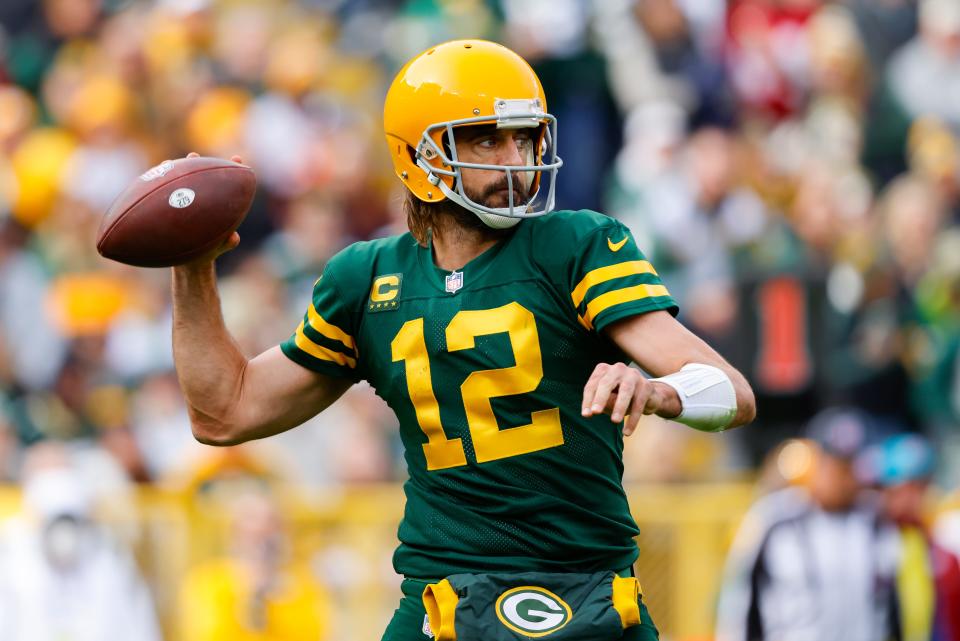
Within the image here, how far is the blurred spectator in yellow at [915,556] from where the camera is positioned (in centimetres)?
765

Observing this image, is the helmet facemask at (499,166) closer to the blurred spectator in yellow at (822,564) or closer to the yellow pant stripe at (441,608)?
the yellow pant stripe at (441,608)

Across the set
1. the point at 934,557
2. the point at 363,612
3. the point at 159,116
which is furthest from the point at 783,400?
the point at 159,116

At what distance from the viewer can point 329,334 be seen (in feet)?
13.3

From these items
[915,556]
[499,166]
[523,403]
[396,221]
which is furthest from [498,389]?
[396,221]

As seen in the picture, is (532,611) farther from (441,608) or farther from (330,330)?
(330,330)

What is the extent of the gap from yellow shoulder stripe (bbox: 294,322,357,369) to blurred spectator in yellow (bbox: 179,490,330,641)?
365 centimetres

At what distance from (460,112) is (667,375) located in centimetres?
80

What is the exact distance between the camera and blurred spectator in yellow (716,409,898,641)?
24.5ft

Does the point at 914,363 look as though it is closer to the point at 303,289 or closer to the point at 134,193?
the point at 303,289

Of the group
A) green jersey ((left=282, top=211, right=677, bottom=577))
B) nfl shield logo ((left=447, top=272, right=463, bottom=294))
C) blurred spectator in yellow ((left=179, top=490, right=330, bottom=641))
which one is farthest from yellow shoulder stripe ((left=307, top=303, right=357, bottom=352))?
blurred spectator in yellow ((left=179, top=490, right=330, bottom=641))

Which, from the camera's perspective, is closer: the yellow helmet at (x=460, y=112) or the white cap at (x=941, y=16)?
the yellow helmet at (x=460, y=112)

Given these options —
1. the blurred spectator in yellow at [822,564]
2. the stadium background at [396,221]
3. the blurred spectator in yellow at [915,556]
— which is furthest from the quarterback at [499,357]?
the blurred spectator in yellow at [915,556]

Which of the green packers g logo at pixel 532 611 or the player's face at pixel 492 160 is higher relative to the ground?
the player's face at pixel 492 160

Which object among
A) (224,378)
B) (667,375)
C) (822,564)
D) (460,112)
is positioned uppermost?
(460,112)
